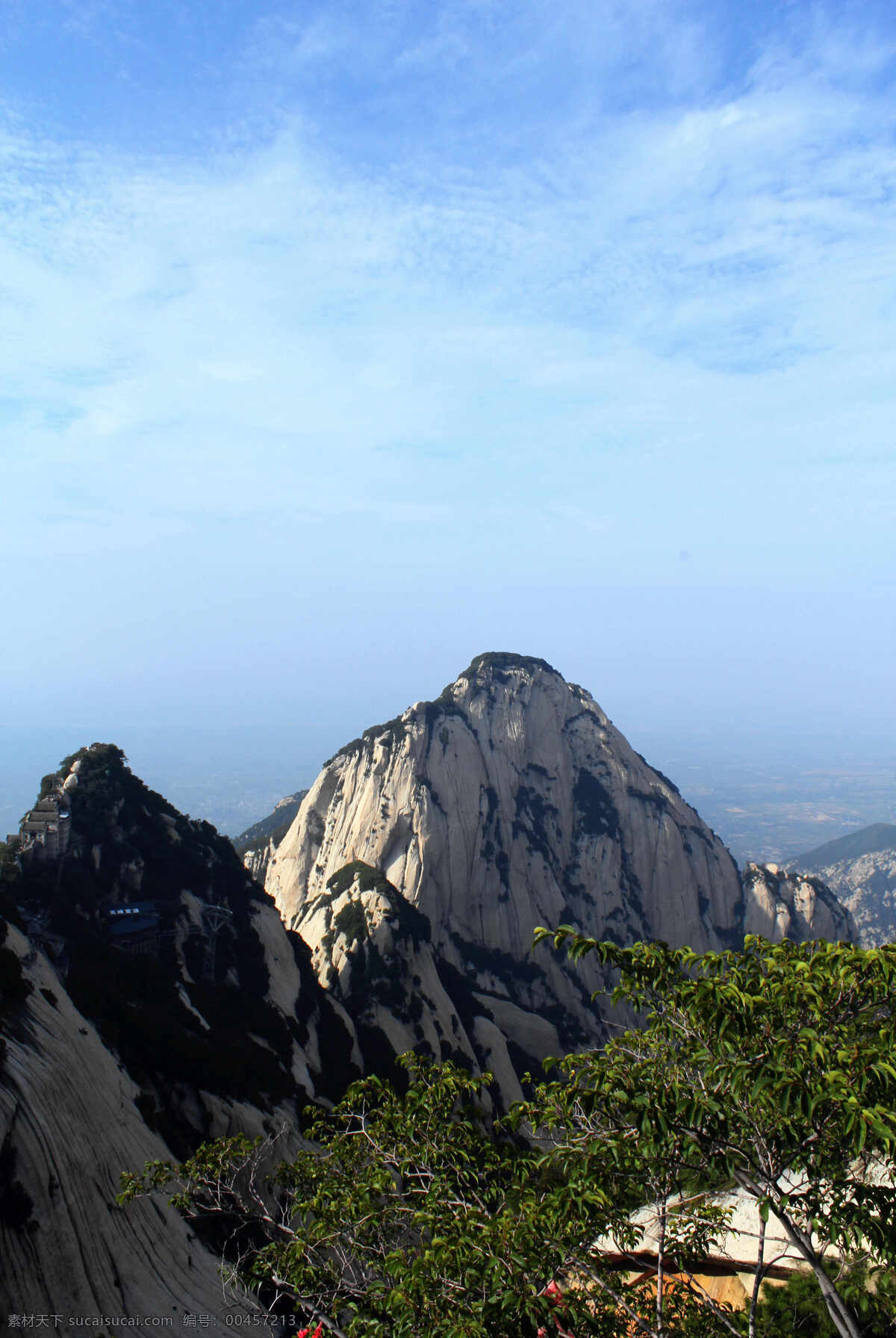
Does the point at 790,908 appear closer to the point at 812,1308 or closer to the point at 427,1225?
the point at 812,1308

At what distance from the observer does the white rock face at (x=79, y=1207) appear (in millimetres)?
17672

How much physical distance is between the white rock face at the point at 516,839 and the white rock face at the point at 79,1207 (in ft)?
167

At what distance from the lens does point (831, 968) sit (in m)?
10.6

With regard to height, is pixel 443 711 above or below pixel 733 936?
above

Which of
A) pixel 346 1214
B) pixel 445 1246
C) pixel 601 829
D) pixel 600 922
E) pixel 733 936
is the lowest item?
pixel 733 936

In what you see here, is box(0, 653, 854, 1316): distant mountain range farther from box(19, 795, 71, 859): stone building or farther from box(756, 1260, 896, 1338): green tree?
box(756, 1260, 896, 1338): green tree

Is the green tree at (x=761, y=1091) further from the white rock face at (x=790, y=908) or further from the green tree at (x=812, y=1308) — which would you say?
the white rock face at (x=790, y=908)

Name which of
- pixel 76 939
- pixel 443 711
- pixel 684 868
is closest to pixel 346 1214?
pixel 76 939

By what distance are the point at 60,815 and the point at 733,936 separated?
3709 inches

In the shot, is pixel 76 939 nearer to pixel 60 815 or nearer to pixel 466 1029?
pixel 60 815

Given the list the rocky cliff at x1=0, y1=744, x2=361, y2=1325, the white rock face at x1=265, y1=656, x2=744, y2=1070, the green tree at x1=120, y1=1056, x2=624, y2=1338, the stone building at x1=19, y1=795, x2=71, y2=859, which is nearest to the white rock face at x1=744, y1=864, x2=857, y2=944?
the white rock face at x1=265, y1=656, x2=744, y2=1070

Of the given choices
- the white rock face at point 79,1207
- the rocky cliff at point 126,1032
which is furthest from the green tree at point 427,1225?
the rocky cliff at point 126,1032

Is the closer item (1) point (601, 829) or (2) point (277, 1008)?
(2) point (277, 1008)

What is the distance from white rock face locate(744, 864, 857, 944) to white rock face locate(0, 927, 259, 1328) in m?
98.2
